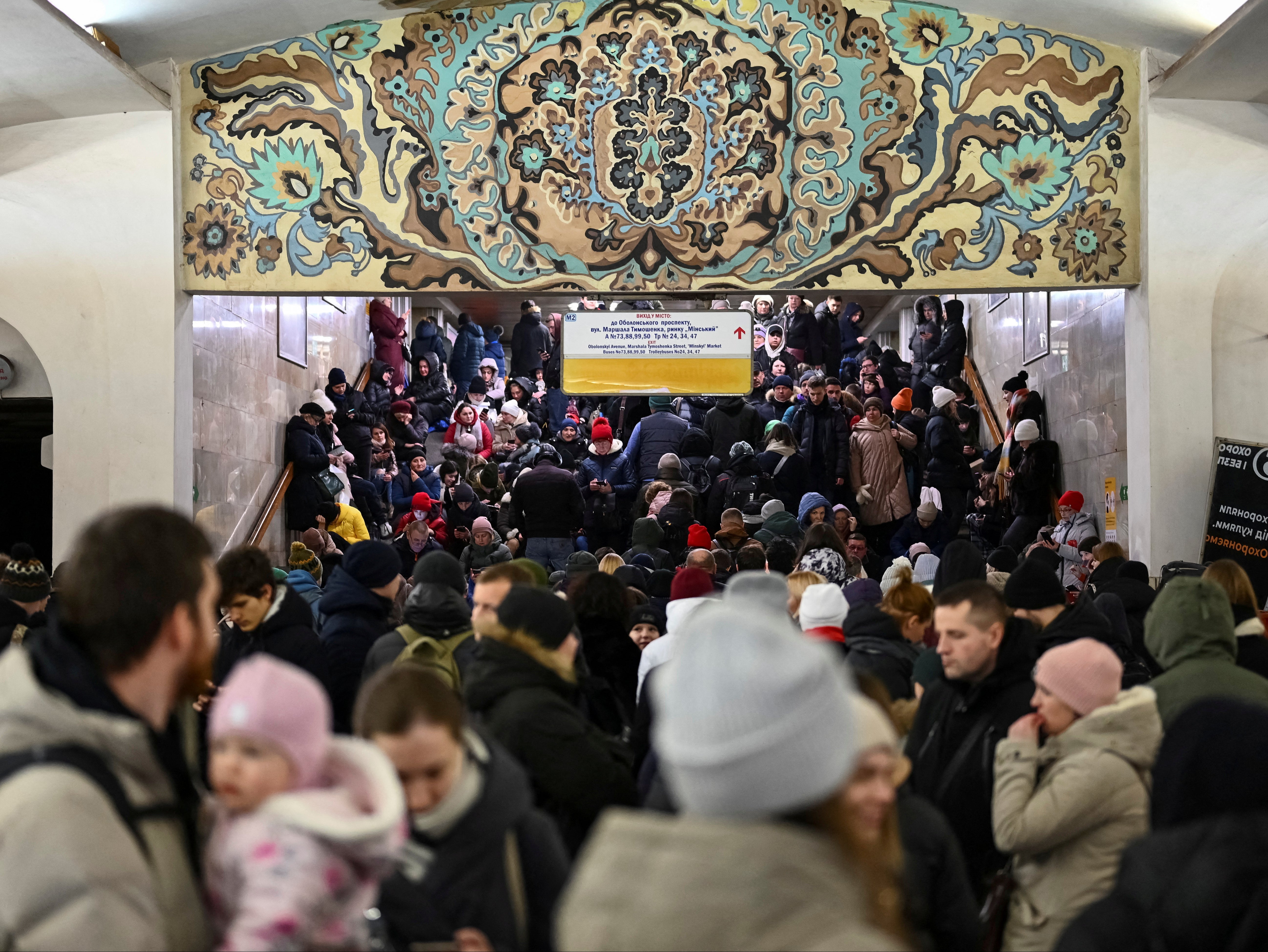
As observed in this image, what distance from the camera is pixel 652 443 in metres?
13.3

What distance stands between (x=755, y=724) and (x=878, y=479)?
1207cm

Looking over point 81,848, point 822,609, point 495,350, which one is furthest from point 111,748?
point 495,350

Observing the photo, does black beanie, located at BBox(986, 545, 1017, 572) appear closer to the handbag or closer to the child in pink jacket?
the handbag

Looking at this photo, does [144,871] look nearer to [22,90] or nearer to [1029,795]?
[1029,795]

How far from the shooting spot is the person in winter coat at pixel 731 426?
536 inches

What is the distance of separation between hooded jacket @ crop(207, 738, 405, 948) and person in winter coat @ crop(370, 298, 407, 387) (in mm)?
15356

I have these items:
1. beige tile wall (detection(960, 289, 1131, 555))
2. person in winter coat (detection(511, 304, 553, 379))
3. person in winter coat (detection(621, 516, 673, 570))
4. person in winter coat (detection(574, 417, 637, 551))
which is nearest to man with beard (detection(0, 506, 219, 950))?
person in winter coat (detection(621, 516, 673, 570))

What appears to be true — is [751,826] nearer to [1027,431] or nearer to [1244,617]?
[1244,617]

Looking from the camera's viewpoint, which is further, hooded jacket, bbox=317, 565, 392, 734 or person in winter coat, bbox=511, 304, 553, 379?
person in winter coat, bbox=511, 304, 553, 379

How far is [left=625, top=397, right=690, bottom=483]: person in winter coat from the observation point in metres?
13.2

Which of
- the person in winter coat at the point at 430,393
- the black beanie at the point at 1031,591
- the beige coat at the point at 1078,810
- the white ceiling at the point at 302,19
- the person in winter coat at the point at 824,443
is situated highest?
the white ceiling at the point at 302,19

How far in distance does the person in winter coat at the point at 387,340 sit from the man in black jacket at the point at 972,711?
1373 cm

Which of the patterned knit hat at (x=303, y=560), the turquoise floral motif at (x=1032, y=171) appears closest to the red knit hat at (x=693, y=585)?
the patterned knit hat at (x=303, y=560)

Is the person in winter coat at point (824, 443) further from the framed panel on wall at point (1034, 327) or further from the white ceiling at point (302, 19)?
the white ceiling at point (302, 19)
